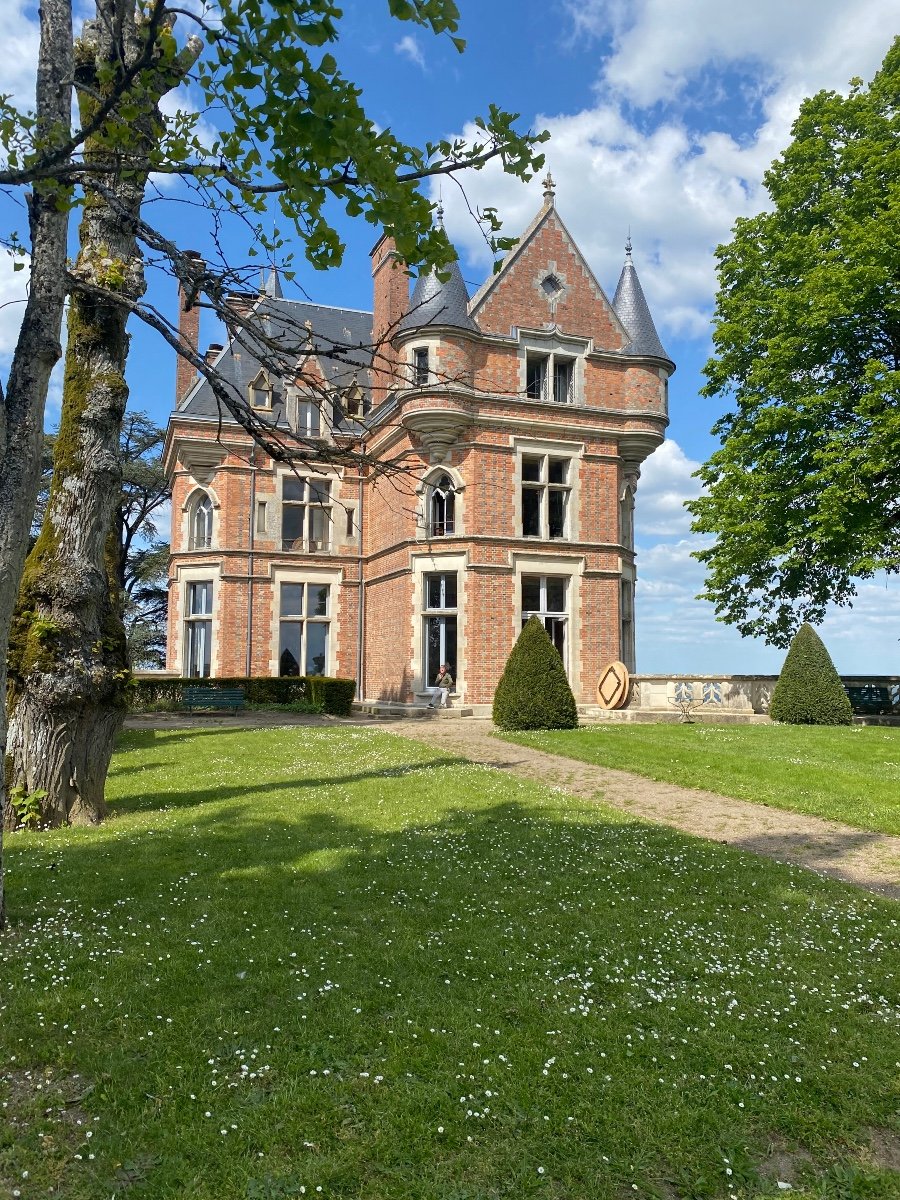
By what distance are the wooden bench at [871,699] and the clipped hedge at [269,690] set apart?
1479cm

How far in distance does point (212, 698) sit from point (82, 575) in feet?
53.7

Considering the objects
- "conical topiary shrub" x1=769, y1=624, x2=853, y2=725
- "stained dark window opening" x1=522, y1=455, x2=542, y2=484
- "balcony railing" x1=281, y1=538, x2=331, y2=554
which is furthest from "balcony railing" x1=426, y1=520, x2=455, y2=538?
"conical topiary shrub" x1=769, y1=624, x2=853, y2=725

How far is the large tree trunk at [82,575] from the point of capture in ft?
25.4

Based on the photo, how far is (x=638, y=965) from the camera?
4555 millimetres

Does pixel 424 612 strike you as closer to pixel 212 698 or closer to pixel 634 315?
pixel 212 698

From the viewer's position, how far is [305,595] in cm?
2709

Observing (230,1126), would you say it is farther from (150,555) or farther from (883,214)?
(150,555)

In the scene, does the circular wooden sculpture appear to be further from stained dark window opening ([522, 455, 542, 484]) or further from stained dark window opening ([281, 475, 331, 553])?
stained dark window opening ([281, 475, 331, 553])

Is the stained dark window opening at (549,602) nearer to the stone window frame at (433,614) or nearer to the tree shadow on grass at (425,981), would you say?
the stone window frame at (433,614)

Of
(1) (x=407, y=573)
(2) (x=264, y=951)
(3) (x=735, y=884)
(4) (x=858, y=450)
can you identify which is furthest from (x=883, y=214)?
(2) (x=264, y=951)

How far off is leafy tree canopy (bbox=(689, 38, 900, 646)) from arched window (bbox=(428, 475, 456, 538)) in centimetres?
687

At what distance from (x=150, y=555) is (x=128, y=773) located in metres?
Answer: 28.4

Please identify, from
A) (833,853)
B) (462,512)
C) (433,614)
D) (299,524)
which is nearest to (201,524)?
(299,524)

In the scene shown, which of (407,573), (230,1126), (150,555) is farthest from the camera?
(150,555)
